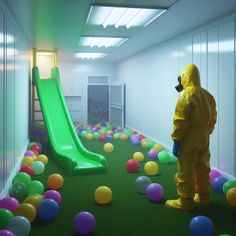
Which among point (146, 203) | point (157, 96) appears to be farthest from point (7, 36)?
point (157, 96)

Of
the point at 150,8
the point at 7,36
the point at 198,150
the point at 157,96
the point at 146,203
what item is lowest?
the point at 146,203

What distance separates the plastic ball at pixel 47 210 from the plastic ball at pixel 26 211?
0.10 m

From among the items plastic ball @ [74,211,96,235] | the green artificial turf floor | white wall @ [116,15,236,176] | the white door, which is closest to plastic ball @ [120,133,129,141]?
white wall @ [116,15,236,176]

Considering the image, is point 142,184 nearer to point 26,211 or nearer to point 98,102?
point 26,211

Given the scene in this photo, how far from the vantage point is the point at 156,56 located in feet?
27.1

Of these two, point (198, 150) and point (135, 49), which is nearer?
point (198, 150)

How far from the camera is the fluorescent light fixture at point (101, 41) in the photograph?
24.1 feet

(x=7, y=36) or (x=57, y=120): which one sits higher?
(x=7, y=36)

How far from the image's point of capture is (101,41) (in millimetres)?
7781

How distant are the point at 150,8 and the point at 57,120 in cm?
380

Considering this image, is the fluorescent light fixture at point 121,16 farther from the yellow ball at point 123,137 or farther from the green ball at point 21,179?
the yellow ball at point 123,137

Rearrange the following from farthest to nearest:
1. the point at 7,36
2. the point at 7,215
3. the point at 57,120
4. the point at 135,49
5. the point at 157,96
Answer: the point at 135,49 → the point at 157,96 → the point at 57,120 → the point at 7,36 → the point at 7,215

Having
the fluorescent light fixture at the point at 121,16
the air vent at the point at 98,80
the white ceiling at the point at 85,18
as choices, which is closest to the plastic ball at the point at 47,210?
the white ceiling at the point at 85,18

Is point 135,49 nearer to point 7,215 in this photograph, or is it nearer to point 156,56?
point 156,56
